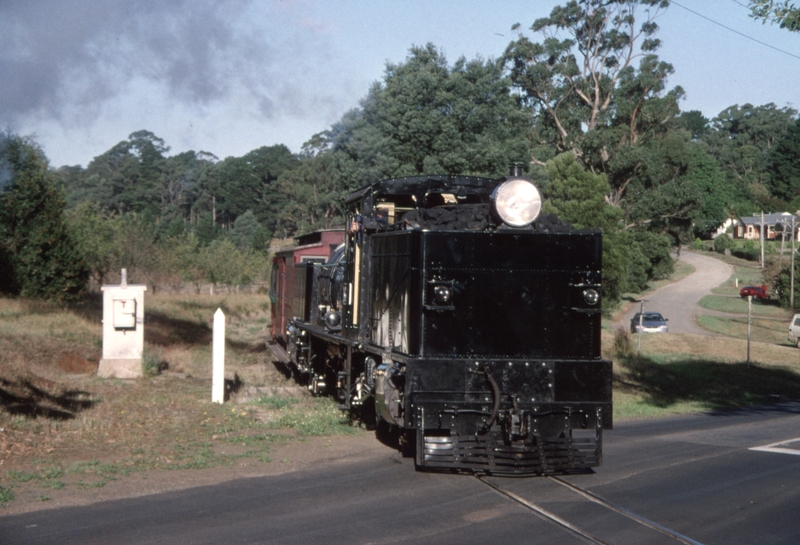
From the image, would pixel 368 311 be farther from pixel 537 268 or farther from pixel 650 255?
pixel 650 255

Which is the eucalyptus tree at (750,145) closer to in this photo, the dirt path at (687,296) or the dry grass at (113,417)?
the dirt path at (687,296)

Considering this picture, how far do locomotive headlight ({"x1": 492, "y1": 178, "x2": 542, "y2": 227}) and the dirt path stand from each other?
1244 inches

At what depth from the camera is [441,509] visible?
7.07 meters

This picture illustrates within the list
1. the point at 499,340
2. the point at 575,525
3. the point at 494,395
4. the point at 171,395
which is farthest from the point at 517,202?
the point at 171,395

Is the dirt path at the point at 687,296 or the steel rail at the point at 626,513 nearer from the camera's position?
the steel rail at the point at 626,513

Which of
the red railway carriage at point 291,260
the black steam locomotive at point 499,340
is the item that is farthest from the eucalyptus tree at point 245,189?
the black steam locomotive at point 499,340

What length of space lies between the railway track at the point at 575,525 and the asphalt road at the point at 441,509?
4cm

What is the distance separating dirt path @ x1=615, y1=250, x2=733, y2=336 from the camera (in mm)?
45625

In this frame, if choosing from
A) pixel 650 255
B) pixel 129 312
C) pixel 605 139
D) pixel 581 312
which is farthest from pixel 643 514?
pixel 650 255

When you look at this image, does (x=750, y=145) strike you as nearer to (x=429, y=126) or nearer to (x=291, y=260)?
(x=429, y=126)

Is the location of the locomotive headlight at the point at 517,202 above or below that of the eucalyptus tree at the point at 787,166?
below

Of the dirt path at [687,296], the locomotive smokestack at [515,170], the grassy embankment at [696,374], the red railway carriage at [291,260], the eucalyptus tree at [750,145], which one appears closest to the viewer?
the locomotive smokestack at [515,170]

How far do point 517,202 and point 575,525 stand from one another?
3413mm

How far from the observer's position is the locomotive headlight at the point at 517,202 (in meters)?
8.45
